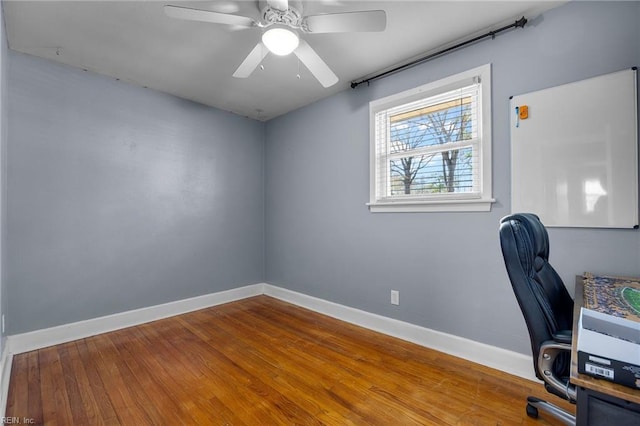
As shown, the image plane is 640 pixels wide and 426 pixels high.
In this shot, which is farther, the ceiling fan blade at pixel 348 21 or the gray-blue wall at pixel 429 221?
the gray-blue wall at pixel 429 221

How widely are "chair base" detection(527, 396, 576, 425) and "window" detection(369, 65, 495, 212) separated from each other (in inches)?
49.0

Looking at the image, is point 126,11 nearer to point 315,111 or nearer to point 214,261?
point 315,111

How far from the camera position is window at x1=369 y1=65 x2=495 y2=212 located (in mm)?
2207

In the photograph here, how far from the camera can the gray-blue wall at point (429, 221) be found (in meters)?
1.76

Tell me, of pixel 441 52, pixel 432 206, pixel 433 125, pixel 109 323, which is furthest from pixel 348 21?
pixel 109 323

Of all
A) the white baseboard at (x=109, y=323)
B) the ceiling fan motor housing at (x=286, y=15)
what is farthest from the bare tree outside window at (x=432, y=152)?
the white baseboard at (x=109, y=323)

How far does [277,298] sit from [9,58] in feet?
11.5

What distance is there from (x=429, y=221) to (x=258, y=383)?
6.05 ft

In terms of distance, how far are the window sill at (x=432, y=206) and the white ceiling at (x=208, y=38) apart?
4.22ft

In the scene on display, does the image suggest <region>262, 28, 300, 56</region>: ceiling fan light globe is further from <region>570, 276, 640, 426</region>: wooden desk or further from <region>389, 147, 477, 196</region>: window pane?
<region>570, 276, 640, 426</region>: wooden desk

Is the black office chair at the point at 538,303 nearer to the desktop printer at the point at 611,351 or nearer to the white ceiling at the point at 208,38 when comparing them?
the desktop printer at the point at 611,351

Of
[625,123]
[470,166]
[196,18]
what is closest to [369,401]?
[470,166]

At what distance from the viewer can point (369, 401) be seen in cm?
175

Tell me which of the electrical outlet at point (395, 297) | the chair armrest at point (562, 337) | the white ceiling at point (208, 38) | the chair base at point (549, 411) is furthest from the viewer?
the electrical outlet at point (395, 297)
